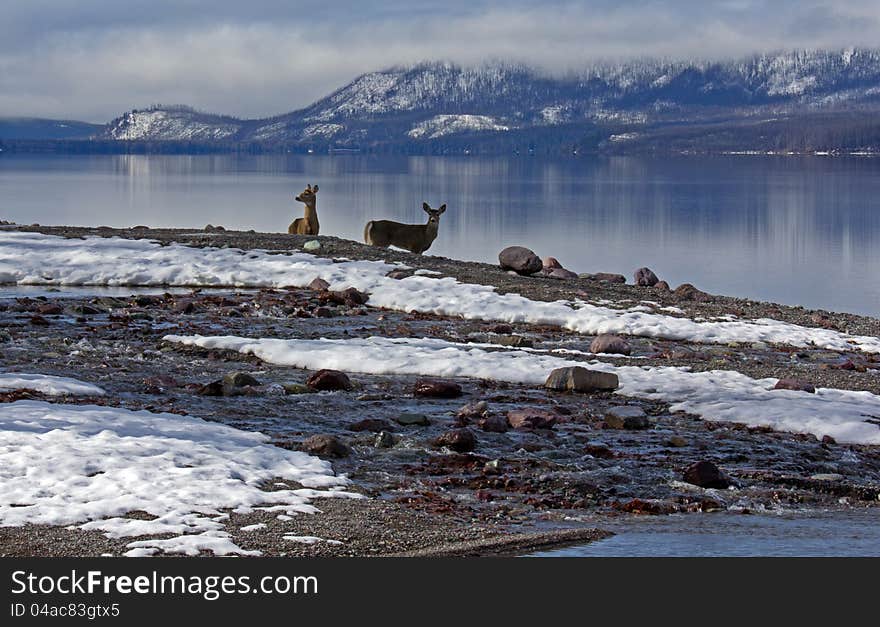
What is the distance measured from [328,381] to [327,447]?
339cm

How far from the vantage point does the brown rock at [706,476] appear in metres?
11.8

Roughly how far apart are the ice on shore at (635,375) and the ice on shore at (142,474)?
15.5 ft

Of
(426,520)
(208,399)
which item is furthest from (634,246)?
(426,520)

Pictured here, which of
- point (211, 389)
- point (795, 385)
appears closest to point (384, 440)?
point (211, 389)

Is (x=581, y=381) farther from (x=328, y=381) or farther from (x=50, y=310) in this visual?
(x=50, y=310)

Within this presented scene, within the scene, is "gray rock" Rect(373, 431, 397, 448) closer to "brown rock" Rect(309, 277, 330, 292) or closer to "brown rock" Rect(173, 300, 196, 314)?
"brown rock" Rect(173, 300, 196, 314)

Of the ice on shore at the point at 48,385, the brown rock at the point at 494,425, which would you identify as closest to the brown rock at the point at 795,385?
the brown rock at the point at 494,425

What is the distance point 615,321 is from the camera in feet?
73.9

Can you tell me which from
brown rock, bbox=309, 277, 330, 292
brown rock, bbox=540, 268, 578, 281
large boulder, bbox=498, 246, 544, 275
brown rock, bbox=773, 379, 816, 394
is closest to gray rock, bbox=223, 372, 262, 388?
brown rock, bbox=773, 379, 816, 394

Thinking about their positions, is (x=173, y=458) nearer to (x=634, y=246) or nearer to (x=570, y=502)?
(x=570, y=502)

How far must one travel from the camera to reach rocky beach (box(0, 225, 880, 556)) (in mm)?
10180

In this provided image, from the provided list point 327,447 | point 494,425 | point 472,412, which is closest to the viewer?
point 327,447

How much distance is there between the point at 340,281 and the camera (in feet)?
87.6

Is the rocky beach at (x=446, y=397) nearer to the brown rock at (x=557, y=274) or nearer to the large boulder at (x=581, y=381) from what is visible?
the large boulder at (x=581, y=381)
